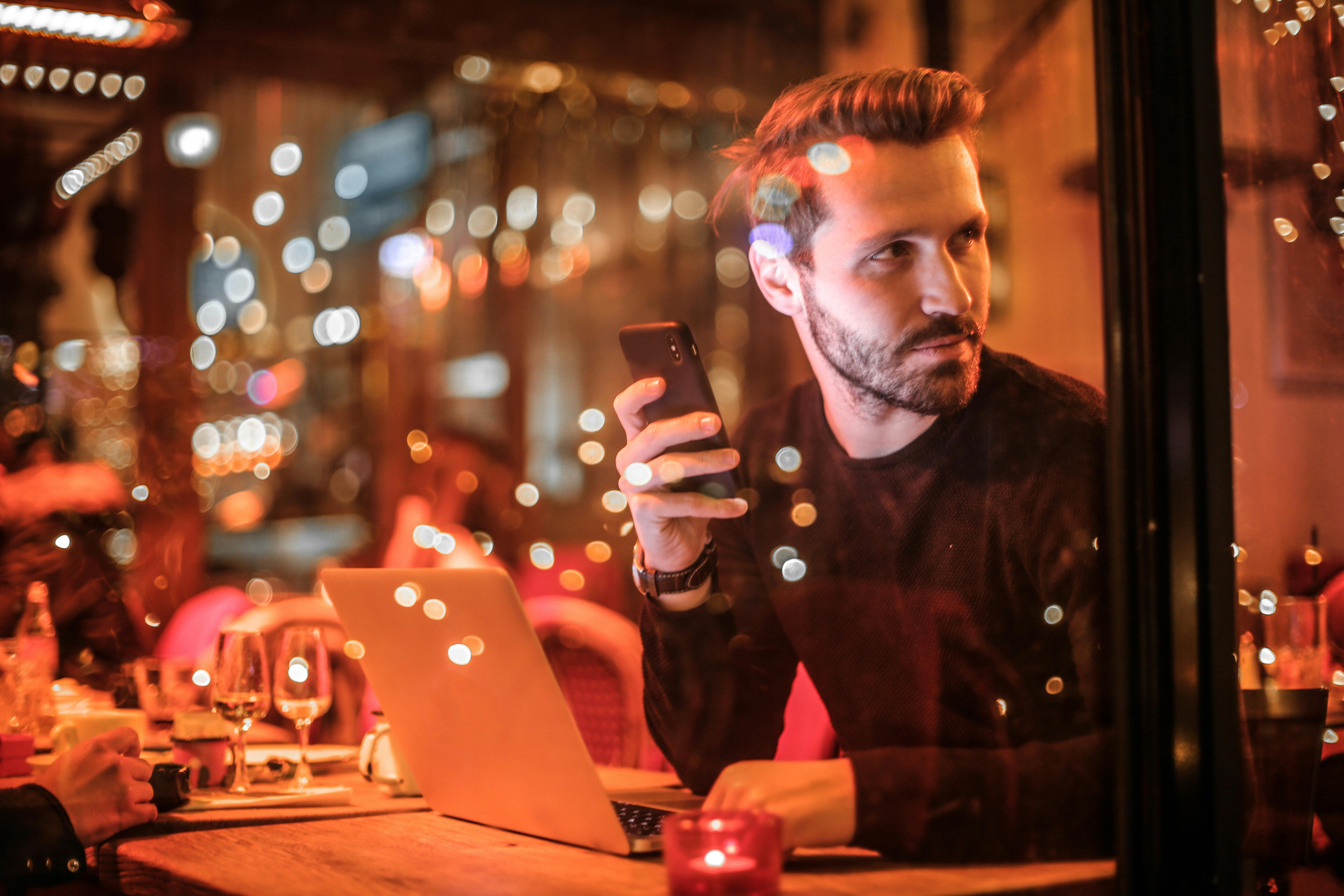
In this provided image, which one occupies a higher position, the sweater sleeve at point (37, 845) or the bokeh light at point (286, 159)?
the bokeh light at point (286, 159)

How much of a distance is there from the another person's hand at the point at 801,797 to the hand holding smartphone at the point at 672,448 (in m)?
0.31

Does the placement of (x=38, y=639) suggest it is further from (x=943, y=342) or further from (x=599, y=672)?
(x=943, y=342)

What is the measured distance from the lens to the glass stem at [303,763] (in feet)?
4.04

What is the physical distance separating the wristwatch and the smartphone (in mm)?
72

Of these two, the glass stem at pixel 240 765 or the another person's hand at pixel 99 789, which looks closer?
the another person's hand at pixel 99 789

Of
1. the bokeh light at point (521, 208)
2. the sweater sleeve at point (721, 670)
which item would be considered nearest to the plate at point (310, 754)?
the sweater sleeve at point (721, 670)

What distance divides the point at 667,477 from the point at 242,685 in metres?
0.52

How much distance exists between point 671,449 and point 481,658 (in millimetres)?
269

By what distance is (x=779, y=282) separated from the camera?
1075 millimetres

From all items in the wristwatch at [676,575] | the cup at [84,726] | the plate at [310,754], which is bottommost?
the plate at [310,754]

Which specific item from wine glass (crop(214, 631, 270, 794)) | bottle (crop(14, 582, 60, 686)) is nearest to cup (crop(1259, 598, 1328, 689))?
wine glass (crop(214, 631, 270, 794))

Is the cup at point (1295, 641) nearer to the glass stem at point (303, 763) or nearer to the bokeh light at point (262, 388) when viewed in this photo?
the glass stem at point (303, 763)

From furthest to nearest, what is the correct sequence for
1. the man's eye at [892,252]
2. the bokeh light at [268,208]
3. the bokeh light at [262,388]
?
the bokeh light at [268,208], the bokeh light at [262,388], the man's eye at [892,252]

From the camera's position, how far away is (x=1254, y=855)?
84 centimetres
